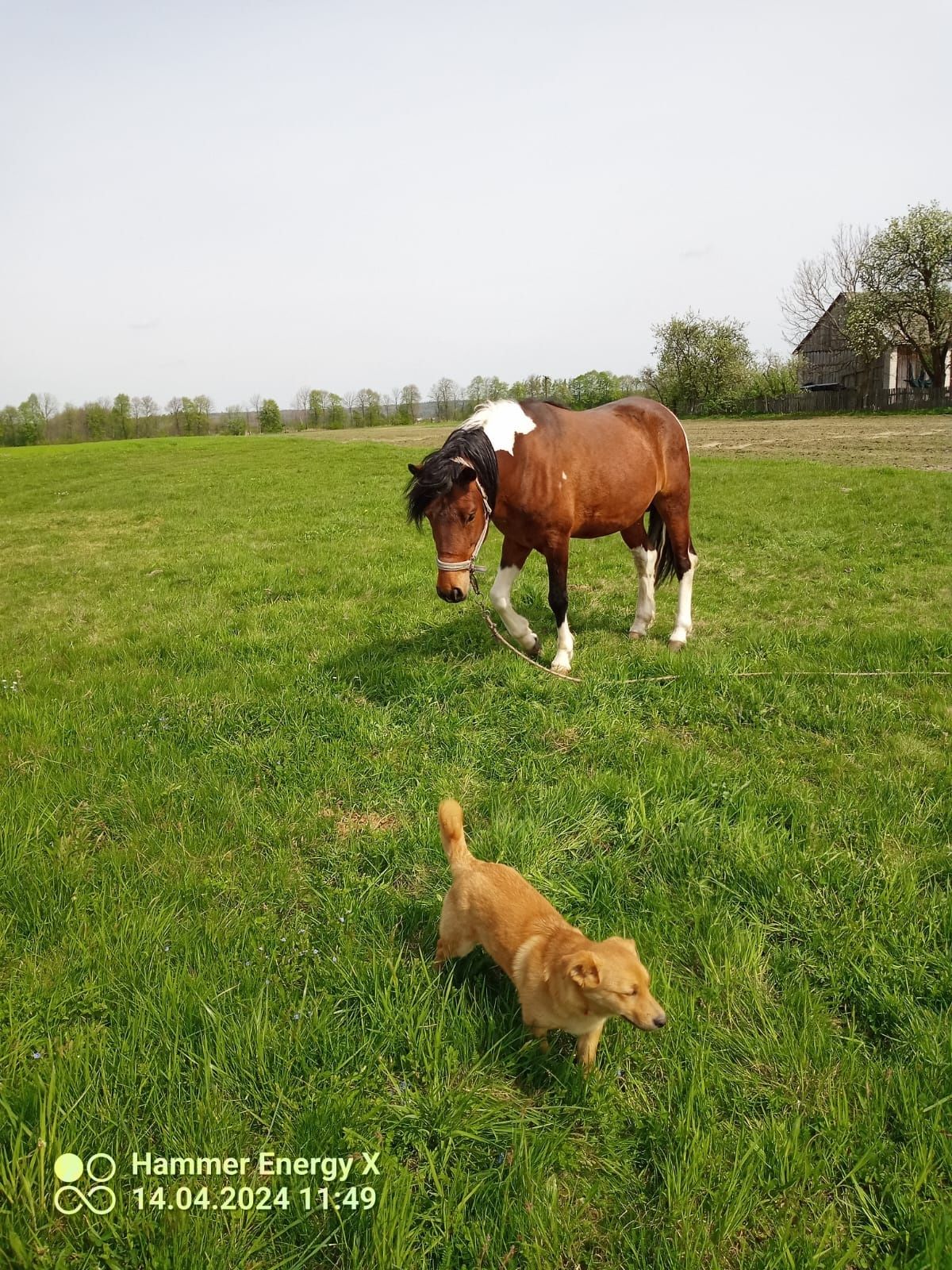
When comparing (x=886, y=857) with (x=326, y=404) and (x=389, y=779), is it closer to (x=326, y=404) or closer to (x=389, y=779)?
(x=389, y=779)

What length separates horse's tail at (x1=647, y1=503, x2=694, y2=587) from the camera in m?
7.08

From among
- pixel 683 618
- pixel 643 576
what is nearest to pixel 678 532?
pixel 643 576

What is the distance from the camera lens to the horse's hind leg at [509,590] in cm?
608

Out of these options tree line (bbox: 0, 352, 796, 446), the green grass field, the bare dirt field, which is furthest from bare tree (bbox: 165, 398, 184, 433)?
the green grass field

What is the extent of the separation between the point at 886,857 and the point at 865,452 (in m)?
22.1

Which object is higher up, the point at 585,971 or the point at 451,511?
the point at 451,511

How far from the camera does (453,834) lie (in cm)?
279

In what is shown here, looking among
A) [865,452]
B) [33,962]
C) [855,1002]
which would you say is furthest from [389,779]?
[865,452]

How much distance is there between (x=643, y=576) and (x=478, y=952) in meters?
4.88

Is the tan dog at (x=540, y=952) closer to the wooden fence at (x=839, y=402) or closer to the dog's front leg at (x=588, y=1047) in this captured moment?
the dog's front leg at (x=588, y=1047)


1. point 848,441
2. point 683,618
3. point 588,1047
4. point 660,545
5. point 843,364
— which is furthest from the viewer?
point 843,364

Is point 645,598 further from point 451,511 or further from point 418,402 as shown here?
point 418,402

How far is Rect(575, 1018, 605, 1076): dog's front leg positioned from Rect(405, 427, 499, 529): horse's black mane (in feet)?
11.5

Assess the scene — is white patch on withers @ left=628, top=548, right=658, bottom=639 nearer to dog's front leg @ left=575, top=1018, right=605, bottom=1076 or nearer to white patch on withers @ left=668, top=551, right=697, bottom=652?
white patch on withers @ left=668, top=551, right=697, bottom=652
